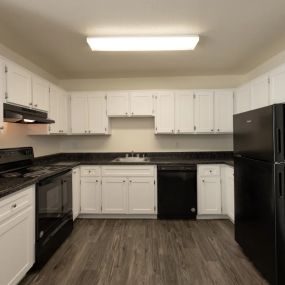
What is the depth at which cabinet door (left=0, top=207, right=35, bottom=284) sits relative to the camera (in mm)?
1674

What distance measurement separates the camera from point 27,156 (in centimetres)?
294

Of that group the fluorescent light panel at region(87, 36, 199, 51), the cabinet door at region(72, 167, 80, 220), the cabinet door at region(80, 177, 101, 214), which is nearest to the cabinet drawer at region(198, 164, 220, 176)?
the cabinet door at region(80, 177, 101, 214)

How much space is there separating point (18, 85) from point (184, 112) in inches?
99.8

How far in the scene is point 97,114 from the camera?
3812 mm

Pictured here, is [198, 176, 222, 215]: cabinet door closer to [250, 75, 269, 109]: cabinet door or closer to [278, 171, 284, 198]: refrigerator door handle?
[250, 75, 269, 109]: cabinet door


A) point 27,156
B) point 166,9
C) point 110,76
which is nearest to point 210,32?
point 166,9

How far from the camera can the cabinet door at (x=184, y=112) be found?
12.2ft

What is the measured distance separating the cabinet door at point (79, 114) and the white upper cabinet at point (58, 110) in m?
0.13

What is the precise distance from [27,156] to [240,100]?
3.36 m

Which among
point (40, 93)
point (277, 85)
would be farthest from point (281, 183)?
point (40, 93)

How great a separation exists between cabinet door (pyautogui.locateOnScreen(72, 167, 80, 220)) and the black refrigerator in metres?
2.34

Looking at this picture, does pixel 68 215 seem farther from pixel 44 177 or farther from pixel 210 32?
pixel 210 32

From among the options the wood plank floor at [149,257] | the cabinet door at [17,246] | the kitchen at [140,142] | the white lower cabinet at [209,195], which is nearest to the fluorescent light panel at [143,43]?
the kitchen at [140,142]

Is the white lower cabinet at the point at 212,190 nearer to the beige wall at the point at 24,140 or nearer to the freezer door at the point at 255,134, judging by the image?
the freezer door at the point at 255,134
